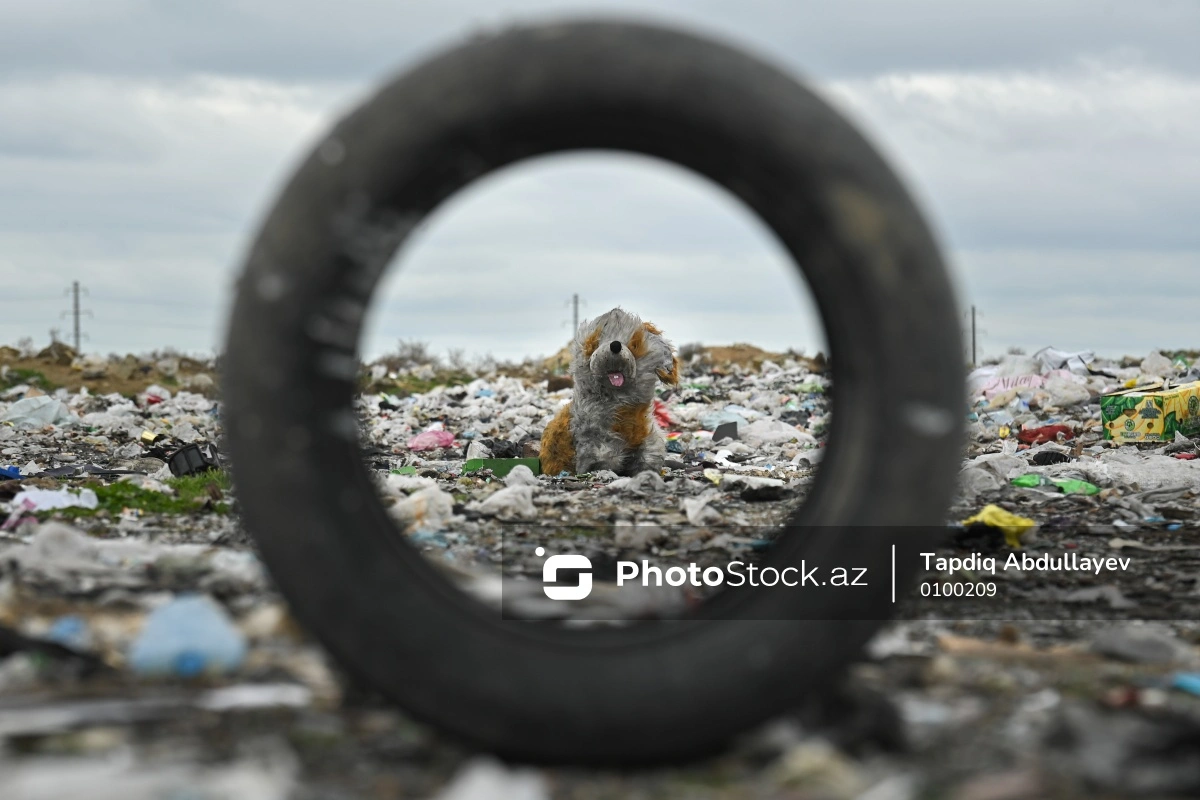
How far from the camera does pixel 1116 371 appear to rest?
1373cm

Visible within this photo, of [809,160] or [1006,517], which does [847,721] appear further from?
[1006,517]

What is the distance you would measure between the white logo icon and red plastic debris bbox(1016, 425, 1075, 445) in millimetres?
5935

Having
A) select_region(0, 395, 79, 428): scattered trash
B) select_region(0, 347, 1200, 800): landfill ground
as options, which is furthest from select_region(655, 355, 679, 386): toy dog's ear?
select_region(0, 395, 79, 428): scattered trash

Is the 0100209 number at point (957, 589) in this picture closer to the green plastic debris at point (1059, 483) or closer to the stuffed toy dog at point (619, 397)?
the green plastic debris at point (1059, 483)

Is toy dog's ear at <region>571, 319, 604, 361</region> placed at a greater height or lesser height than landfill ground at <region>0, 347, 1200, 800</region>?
greater

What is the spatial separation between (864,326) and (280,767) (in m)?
1.30

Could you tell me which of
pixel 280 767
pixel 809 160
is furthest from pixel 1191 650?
pixel 280 767

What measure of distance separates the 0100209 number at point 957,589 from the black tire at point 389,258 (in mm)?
1563

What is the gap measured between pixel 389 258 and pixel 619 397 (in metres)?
5.02

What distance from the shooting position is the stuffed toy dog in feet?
22.9

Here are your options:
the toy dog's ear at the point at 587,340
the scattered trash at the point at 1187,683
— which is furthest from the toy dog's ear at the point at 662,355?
the scattered trash at the point at 1187,683

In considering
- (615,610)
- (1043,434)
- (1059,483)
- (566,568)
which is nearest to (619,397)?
(1059,483)

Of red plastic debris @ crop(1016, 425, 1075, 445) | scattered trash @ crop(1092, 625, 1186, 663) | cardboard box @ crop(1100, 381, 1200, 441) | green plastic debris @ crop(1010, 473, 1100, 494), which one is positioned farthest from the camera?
red plastic debris @ crop(1016, 425, 1075, 445)

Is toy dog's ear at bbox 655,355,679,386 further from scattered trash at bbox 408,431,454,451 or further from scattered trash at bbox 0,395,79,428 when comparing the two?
scattered trash at bbox 0,395,79,428
